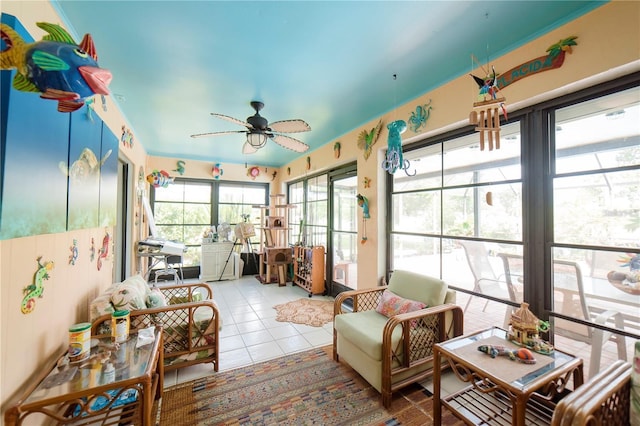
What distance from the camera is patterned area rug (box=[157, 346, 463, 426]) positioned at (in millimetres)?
1759

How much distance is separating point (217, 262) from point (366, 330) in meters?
4.32

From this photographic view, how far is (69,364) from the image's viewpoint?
4.70 ft

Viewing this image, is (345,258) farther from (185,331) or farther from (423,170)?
(185,331)

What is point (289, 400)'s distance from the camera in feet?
6.36

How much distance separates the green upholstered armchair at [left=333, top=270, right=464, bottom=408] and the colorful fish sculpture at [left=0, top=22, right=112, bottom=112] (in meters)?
2.10

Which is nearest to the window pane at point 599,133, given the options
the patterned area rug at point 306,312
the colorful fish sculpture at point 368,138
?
the colorful fish sculpture at point 368,138

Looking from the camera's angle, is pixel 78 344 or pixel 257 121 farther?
pixel 257 121

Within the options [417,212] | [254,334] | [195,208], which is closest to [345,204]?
[417,212]

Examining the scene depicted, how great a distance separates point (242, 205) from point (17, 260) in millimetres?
5223

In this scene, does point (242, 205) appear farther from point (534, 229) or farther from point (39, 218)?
point (534, 229)

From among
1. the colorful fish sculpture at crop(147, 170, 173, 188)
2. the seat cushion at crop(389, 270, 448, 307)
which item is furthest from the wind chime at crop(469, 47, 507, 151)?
the colorful fish sculpture at crop(147, 170, 173, 188)

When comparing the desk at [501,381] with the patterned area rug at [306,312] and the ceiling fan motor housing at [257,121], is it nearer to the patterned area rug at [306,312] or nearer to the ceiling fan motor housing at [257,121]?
the patterned area rug at [306,312]

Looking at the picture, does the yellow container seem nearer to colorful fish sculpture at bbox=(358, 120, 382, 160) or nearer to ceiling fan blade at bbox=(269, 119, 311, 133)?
ceiling fan blade at bbox=(269, 119, 311, 133)

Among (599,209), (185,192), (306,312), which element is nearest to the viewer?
(599,209)
